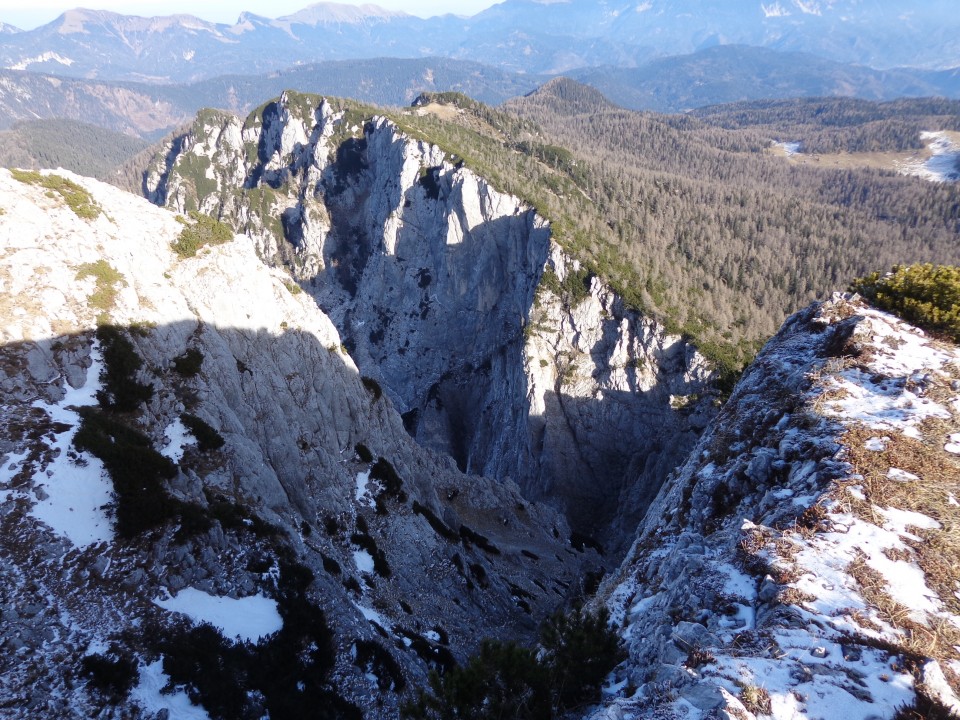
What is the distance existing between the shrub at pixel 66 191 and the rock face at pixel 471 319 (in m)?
57.1

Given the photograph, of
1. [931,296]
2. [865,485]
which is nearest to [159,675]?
[865,485]

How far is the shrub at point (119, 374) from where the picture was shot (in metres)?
24.3

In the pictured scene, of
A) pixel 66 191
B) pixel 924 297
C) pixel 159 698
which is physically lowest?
pixel 159 698

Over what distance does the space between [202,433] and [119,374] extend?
4778 mm

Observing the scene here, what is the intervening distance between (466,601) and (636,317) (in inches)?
1909

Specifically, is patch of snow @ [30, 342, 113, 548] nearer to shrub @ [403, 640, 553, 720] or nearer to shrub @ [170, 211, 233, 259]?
shrub @ [403, 640, 553, 720]

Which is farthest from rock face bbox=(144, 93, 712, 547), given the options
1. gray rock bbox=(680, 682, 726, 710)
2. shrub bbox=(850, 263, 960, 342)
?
gray rock bbox=(680, 682, 726, 710)

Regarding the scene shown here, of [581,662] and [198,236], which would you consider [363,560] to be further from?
[198,236]

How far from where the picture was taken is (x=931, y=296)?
27344mm

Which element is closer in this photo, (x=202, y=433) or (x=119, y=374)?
(x=119, y=374)

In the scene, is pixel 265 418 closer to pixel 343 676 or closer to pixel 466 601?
pixel 343 676

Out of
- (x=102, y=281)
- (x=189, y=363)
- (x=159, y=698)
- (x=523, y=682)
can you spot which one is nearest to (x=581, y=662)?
(x=523, y=682)

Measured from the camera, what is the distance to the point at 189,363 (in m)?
28.7

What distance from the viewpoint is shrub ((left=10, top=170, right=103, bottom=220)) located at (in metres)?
29.7
